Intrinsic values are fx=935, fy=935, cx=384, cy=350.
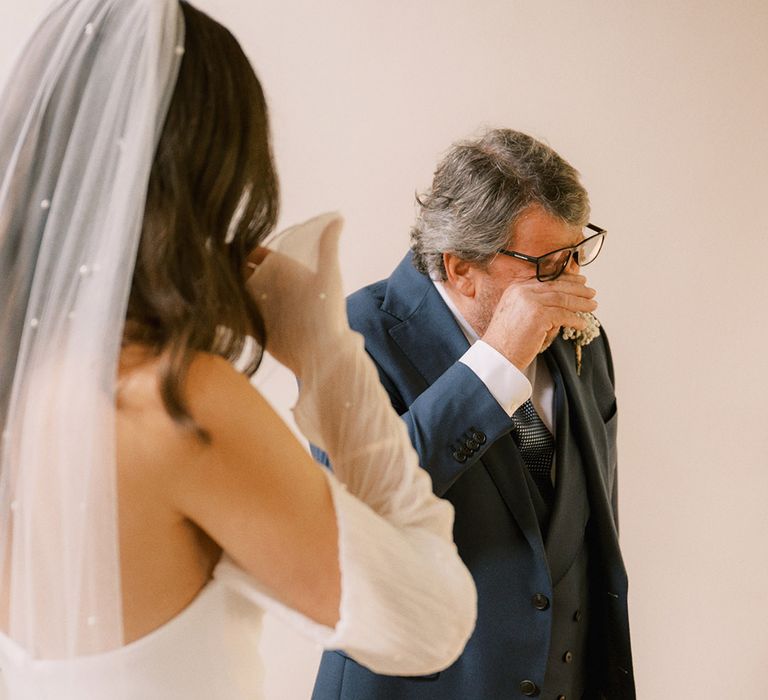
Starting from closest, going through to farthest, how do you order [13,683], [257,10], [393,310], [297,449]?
[297,449] < [13,683] < [393,310] < [257,10]

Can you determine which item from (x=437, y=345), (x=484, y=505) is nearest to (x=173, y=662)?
(x=484, y=505)

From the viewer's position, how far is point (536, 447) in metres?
1.53

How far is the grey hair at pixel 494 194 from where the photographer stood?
1.54 m

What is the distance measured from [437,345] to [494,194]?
0.27 m

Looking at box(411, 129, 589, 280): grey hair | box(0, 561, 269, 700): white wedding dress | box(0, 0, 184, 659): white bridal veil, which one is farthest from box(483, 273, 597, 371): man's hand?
box(0, 0, 184, 659): white bridal veil

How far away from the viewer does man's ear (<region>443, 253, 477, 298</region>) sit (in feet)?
5.17

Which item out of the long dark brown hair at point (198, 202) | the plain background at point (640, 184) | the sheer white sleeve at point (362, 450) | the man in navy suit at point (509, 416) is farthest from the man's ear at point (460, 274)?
the long dark brown hair at point (198, 202)

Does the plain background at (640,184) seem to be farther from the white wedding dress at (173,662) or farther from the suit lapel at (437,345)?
the white wedding dress at (173,662)

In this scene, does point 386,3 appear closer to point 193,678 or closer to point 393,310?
point 393,310

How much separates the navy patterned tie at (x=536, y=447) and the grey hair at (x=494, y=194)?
0.27 m

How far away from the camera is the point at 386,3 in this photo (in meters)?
1.98

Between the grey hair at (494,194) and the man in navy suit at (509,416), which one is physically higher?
the grey hair at (494,194)

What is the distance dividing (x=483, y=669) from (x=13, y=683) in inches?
29.3

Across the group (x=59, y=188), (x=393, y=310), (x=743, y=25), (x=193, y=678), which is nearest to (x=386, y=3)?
(x=393, y=310)
